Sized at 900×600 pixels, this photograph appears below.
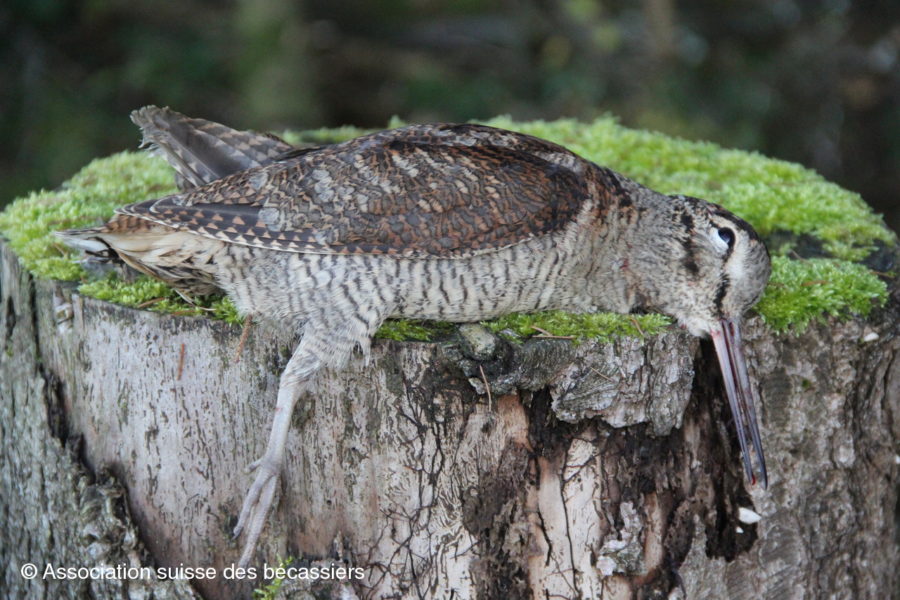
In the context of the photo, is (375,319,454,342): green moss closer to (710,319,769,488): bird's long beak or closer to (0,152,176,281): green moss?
(710,319,769,488): bird's long beak

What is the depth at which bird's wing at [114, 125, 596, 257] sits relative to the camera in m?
3.56

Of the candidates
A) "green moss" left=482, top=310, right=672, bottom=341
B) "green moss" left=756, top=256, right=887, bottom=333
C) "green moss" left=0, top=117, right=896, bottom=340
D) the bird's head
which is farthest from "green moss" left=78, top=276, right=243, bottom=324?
"green moss" left=756, top=256, right=887, bottom=333

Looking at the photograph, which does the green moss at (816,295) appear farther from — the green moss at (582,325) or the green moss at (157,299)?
the green moss at (157,299)

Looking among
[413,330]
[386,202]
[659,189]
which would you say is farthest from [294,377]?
[659,189]

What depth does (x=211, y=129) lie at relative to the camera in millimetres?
4211

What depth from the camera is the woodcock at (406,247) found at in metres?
3.54

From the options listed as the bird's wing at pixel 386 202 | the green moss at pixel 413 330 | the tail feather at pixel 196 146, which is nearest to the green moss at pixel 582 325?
the green moss at pixel 413 330

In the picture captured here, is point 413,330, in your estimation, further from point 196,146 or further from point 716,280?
point 196,146

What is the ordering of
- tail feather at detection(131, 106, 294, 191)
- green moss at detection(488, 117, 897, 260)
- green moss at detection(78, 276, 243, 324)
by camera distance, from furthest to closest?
green moss at detection(488, 117, 897, 260), tail feather at detection(131, 106, 294, 191), green moss at detection(78, 276, 243, 324)

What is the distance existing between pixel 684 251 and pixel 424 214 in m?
1.19

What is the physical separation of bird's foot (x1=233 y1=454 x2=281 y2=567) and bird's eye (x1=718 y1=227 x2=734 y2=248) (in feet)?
6.47

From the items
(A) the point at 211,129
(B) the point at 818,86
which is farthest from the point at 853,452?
(B) the point at 818,86

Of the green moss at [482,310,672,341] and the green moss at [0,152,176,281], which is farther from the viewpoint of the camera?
the green moss at [0,152,176,281]

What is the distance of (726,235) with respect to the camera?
3939 millimetres
